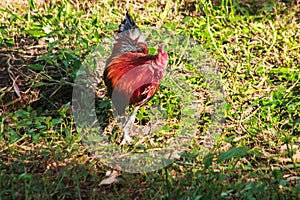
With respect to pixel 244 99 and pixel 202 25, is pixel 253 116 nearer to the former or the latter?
pixel 244 99

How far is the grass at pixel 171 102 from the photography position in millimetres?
3443

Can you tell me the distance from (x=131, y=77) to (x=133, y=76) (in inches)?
0.6

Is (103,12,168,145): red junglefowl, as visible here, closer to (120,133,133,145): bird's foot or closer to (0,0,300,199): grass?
(120,133,133,145): bird's foot

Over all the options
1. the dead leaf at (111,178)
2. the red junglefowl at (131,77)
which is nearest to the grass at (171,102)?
the dead leaf at (111,178)

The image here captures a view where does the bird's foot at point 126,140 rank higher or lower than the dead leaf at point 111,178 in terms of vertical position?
higher

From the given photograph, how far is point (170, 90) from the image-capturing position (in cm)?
457

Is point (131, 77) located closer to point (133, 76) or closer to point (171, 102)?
point (133, 76)

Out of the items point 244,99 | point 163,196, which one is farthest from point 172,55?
point 163,196

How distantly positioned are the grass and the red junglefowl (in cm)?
29

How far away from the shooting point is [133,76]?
3887 millimetres

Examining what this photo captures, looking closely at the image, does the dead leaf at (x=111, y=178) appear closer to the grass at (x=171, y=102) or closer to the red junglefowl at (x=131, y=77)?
the grass at (x=171, y=102)

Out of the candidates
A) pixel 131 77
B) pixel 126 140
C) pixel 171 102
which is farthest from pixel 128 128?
pixel 171 102

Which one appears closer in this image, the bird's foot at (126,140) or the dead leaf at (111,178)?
the dead leaf at (111,178)

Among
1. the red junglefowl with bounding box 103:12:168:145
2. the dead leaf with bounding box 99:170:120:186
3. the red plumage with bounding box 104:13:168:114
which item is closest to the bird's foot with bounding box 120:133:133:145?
the red junglefowl with bounding box 103:12:168:145
